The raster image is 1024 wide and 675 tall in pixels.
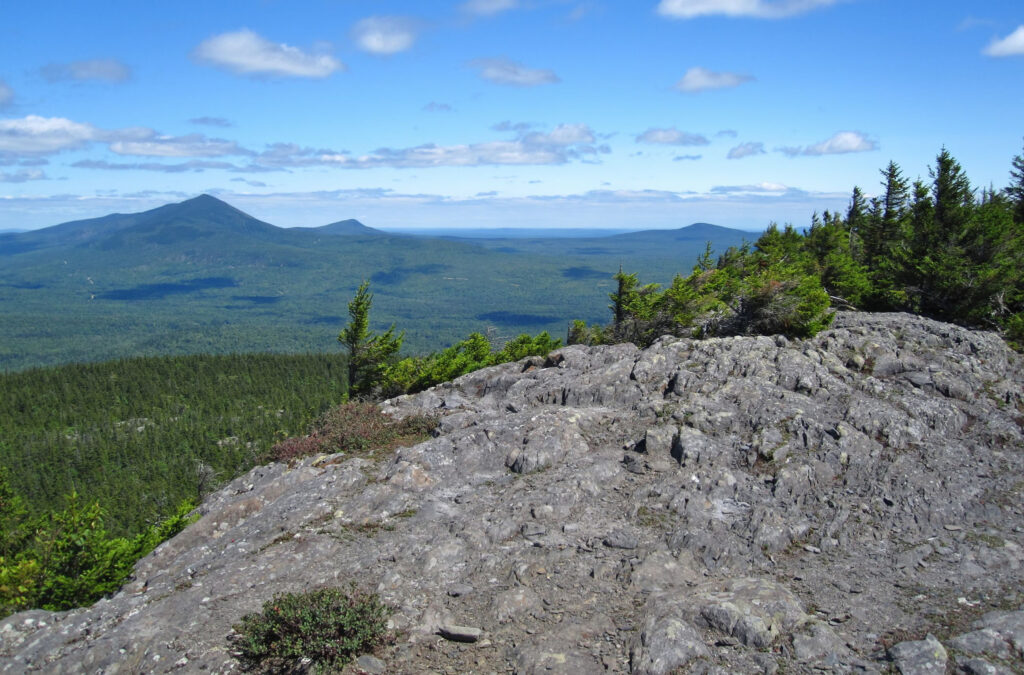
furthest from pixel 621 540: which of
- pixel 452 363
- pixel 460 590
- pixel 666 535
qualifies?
pixel 452 363

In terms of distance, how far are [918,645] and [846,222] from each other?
2414 inches

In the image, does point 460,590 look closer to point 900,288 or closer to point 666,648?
point 666,648

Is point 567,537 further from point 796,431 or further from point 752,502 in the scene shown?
point 796,431

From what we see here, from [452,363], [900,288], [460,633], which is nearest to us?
[460,633]

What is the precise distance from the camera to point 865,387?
624 inches

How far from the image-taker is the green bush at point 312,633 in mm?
8711

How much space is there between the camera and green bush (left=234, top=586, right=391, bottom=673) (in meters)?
8.71

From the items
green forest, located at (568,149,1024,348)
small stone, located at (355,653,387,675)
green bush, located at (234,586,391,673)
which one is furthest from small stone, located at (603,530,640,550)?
green forest, located at (568,149,1024,348)

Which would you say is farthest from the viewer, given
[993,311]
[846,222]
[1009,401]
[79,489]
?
[79,489]

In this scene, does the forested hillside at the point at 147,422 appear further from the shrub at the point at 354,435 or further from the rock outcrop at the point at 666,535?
the rock outcrop at the point at 666,535

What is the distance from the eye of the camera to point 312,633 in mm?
8750

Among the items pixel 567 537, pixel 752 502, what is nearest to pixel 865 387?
pixel 752 502

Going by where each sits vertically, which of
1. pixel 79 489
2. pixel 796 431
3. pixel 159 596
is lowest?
pixel 79 489

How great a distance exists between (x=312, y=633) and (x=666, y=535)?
674 cm
